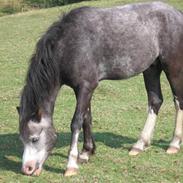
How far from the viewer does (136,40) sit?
7.47m

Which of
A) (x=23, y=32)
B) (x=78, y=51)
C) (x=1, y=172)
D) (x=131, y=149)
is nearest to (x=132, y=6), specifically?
(x=78, y=51)

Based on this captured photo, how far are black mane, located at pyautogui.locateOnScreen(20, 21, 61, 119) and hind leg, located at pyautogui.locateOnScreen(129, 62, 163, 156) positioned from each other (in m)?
1.95

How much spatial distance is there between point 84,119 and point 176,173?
147cm

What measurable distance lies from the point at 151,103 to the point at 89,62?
67.4 inches

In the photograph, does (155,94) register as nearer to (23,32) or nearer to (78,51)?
(78,51)

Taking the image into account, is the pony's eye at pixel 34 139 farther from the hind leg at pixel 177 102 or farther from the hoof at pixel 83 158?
the hind leg at pixel 177 102

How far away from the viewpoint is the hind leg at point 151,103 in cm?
816

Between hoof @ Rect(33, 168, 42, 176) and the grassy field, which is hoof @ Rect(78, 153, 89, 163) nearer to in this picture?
→ the grassy field

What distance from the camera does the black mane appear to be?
6664 mm

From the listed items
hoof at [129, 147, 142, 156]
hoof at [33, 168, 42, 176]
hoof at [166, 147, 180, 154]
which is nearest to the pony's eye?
hoof at [33, 168, 42, 176]

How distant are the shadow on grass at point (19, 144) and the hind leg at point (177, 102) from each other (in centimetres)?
33

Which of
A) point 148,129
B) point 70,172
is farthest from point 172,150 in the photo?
point 70,172

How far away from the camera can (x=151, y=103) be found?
27.1ft

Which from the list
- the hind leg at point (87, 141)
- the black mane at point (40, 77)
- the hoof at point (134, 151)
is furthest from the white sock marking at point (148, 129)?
the black mane at point (40, 77)
